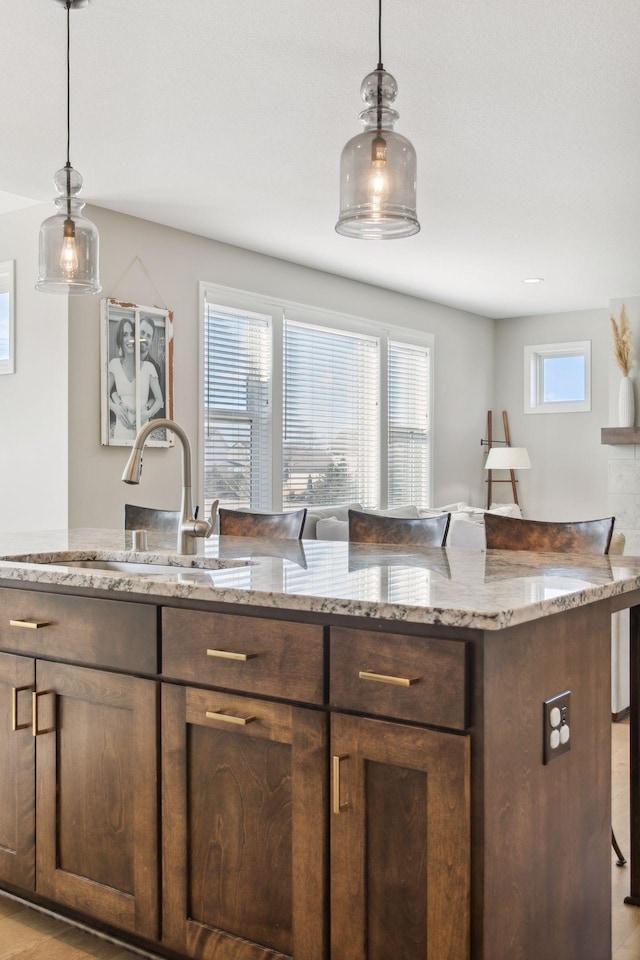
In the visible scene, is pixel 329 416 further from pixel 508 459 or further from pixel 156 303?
pixel 508 459

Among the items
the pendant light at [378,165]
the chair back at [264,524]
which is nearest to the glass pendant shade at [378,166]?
the pendant light at [378,165]

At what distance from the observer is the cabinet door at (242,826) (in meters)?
1.75

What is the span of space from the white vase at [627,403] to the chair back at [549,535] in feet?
17.0

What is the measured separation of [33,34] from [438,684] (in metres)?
2.69

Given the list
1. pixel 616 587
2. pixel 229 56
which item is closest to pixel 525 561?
pixel 616 587

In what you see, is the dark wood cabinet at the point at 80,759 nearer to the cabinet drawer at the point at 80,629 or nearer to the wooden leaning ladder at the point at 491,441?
the cabinet drawer at the point at 80,629

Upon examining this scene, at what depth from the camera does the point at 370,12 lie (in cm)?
291

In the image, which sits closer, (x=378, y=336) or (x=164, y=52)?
Answer: (x=164, y=52)

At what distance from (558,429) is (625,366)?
117 cm

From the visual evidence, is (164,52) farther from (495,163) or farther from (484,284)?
(484,284)

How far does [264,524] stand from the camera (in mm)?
3430

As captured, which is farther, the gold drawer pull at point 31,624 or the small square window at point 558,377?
the small square window at point 558,377

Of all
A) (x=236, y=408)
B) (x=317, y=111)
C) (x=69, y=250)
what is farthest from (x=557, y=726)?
(x=236, y=408)

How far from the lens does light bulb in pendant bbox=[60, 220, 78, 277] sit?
2768 mm
